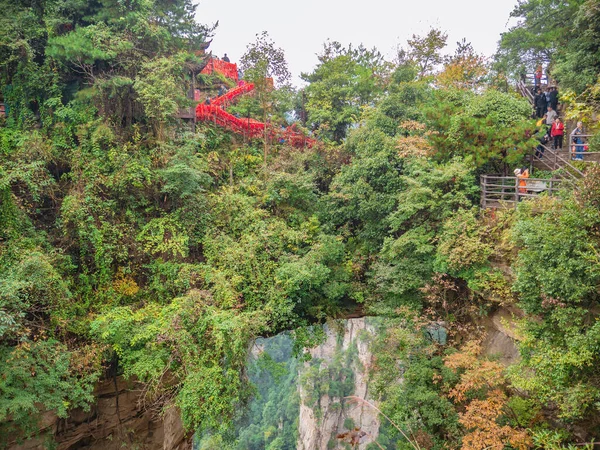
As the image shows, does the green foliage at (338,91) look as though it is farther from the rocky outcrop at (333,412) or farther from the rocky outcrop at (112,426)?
the rocky outcrop at (333,412)

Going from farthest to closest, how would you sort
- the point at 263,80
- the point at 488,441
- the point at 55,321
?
the point at 263,80 → the point at 55,321 → the point at 488,441

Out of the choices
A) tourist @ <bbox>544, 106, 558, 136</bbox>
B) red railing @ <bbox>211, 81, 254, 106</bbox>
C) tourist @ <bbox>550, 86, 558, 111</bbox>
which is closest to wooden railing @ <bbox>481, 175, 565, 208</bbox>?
tourist @ <bbox>544, 106, 558, 136</bbox>

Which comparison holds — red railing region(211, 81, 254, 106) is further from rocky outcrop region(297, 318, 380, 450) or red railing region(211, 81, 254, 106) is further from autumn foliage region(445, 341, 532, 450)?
rocky outcrop region(297, 318, 380, 450)

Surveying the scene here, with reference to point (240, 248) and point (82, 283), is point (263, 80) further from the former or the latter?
point (82, 283)

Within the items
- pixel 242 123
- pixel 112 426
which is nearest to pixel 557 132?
pixel 242 123

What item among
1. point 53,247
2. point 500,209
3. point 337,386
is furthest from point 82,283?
point 337,386

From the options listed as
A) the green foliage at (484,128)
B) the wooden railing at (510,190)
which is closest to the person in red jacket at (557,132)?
the green foliage at (484,128)
